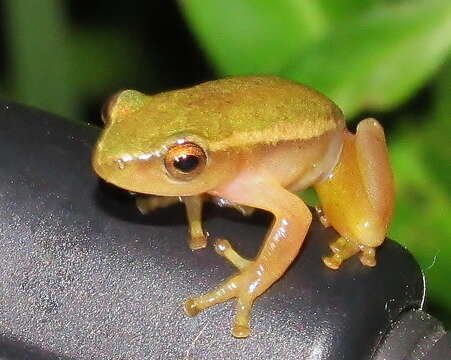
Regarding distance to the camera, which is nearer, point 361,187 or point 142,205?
point 142,205

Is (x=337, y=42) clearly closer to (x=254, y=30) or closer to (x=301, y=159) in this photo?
(x=254, y=30)

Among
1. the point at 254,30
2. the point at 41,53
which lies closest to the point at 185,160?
the point at 254,30

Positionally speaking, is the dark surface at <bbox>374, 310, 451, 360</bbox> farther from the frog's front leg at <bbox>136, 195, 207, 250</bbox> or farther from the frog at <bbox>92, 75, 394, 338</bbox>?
the frog's front leg at <bbox>136, 195, 207, 250</bbox>

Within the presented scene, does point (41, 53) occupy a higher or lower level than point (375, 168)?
lower

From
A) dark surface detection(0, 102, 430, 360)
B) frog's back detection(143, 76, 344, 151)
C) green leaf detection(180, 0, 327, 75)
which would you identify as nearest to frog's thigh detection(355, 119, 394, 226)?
frog's back detection(143, 76, 344, 151)

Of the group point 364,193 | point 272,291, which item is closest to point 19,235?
point 272,291

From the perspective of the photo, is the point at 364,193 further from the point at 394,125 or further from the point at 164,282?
the point at 394,125

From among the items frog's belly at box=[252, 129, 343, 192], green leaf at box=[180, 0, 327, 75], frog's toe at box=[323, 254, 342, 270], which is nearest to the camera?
frog's toe at box=[323, 254, 342, 270]

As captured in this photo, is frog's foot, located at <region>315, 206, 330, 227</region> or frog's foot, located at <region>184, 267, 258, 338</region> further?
frog's foot, located at <region>315, 206, 330, 227</region>

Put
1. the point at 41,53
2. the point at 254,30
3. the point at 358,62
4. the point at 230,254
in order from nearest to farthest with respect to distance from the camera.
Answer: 1. the point at 230,254
2. the point at 358,62
3. the point at 254,30
4. the point at 41,53
